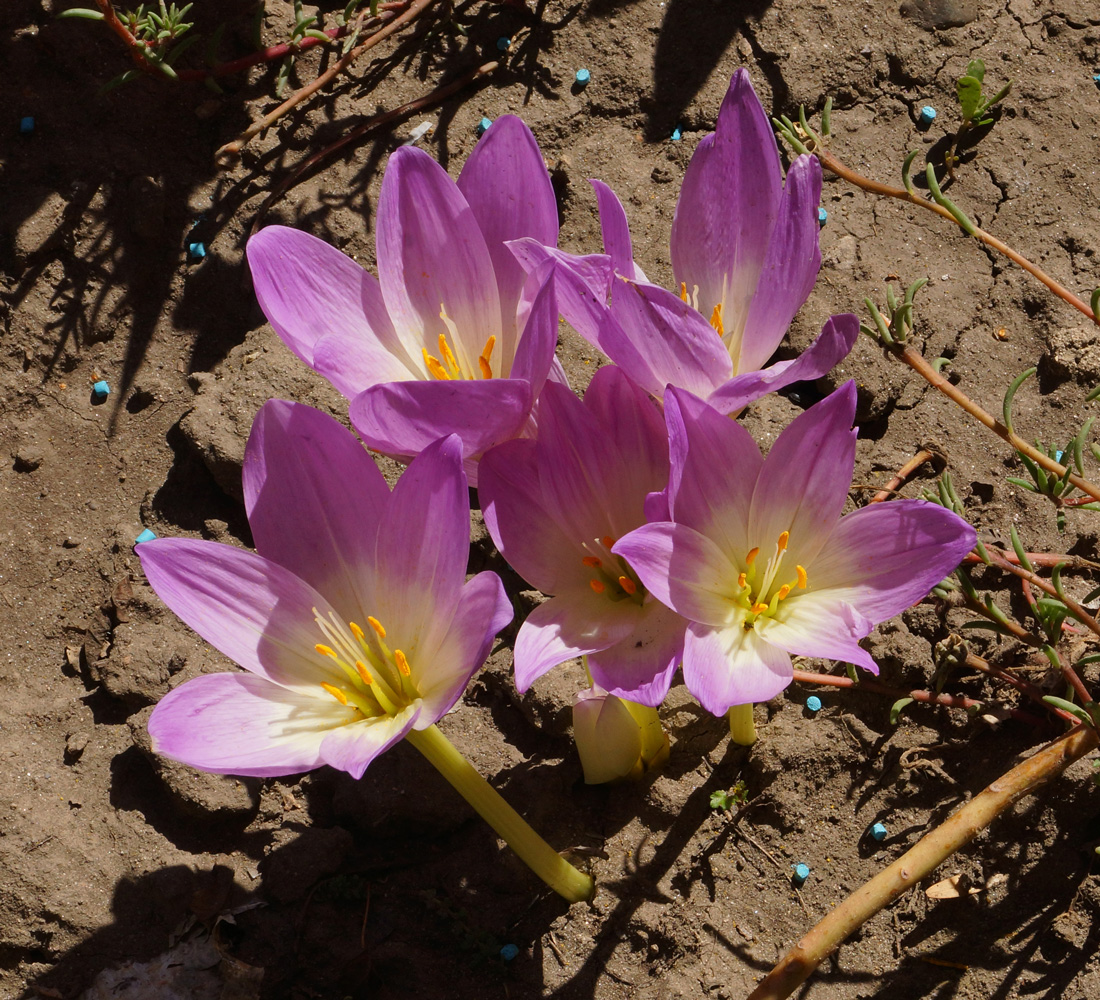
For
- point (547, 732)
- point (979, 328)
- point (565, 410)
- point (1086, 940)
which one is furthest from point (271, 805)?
point (979, 328)

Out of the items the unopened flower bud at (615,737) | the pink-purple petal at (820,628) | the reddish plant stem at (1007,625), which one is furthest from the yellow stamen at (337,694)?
the reddish plant stem at (1007,625)

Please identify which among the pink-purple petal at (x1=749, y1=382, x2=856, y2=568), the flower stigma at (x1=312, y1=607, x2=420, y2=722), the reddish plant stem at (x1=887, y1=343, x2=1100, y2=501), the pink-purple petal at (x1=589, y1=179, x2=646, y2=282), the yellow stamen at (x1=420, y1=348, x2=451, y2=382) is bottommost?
the flower stigma at (x1=312, y1=607, x2=420, y2=722)

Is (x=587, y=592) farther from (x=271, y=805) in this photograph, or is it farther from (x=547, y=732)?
(x=271, y=805)

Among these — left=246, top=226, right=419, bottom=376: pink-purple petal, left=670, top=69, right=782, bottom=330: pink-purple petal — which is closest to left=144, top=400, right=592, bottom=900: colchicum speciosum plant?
left=246, top=226, right=419, bottom=376: pink-purple petal

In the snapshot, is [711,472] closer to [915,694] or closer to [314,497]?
[314,497]

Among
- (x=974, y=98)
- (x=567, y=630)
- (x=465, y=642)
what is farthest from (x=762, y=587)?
(x=974, y=98)

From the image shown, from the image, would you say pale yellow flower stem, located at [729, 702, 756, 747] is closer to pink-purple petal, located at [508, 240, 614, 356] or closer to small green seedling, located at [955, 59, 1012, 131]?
pink-purple petal, located at [508, 240, 614, 356]
